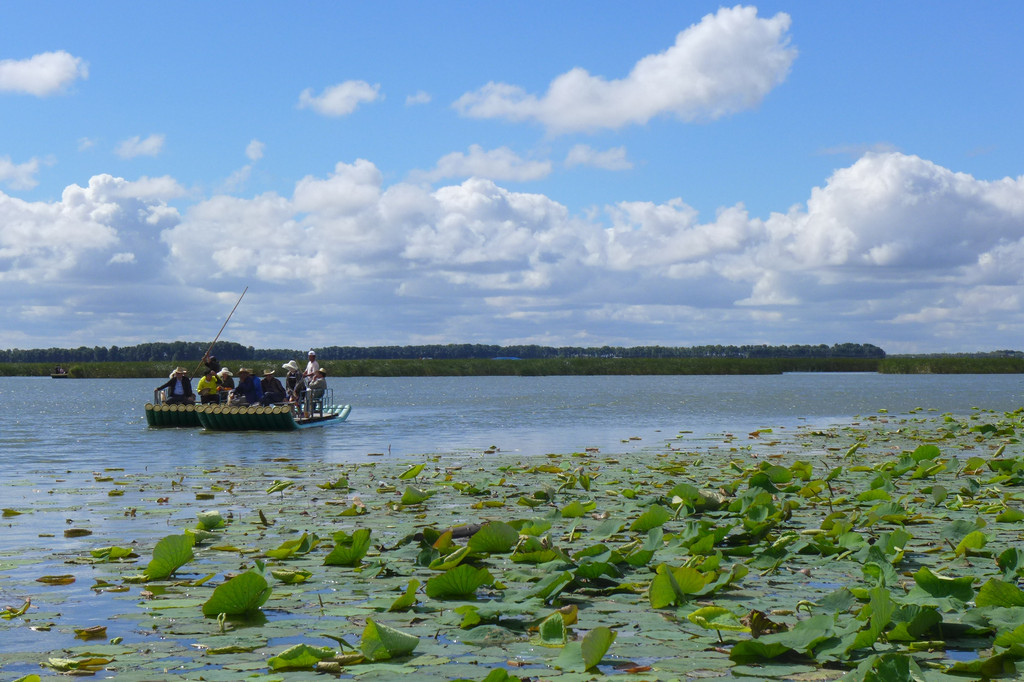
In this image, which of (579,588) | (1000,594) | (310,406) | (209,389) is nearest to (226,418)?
(209,389)

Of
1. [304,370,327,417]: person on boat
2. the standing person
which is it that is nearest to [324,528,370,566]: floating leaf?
[304,370,327,417]: person on boat

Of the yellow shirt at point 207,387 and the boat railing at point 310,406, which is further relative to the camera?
Result: the boat railing at point 310,406

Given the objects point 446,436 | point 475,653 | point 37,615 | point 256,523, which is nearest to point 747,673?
point 475,653

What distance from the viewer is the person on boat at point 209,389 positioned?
1007 inches

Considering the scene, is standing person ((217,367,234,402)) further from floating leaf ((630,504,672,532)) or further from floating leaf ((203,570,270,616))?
floating leaf ((203,570,270,616))

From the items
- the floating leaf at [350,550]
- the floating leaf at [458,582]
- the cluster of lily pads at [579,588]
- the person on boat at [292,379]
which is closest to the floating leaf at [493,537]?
the cluster of lily pads at [579,588]

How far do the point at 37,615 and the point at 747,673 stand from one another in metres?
3.83

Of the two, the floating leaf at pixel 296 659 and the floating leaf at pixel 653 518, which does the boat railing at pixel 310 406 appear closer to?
the floating leaf at pixel 653 518

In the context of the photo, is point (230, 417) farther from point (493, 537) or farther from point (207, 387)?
point (493, 537)

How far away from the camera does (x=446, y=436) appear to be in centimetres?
2331

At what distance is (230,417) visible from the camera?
24469 mm

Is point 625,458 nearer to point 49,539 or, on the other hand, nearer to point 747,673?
point 49,539

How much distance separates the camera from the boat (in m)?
24.2

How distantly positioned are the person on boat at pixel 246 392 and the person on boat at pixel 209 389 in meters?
0.57
